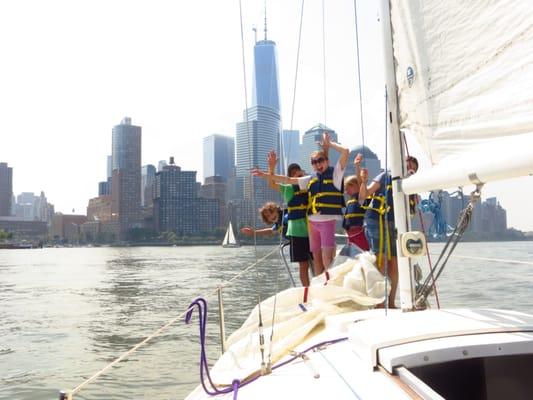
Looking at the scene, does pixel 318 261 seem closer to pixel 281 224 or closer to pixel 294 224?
pixel 294 224

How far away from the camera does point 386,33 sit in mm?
3021

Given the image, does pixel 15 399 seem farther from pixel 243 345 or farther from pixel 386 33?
pixel 386 33

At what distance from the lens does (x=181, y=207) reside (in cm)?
12075

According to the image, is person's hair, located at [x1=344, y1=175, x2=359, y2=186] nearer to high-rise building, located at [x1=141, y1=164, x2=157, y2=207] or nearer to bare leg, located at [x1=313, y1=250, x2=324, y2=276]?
bare leg, located at [x1=313, y1=250, x2=324, y2=276]

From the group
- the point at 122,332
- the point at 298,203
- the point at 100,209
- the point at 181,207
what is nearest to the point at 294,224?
the point at 298,203

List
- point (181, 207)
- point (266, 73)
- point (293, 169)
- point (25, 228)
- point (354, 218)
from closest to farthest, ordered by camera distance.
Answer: point (354, 218)
point (293, 169)
point (266, 73)
point (181, 207)
point (25, 228)

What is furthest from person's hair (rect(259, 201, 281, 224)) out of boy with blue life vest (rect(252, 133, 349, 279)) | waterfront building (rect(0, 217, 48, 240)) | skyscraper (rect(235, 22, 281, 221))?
waterfront building (rect(0, 217, 48, 240))

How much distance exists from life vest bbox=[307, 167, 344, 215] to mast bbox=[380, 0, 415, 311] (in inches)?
86.5

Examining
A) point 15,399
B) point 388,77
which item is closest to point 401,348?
point 388,77

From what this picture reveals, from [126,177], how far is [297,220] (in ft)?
514

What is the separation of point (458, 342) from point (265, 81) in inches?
340

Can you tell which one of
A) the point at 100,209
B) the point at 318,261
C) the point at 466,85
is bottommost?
the point at 318,261

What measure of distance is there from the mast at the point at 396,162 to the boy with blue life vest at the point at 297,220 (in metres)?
2.63

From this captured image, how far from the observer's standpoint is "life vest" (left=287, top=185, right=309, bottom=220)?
5654 millimetres
